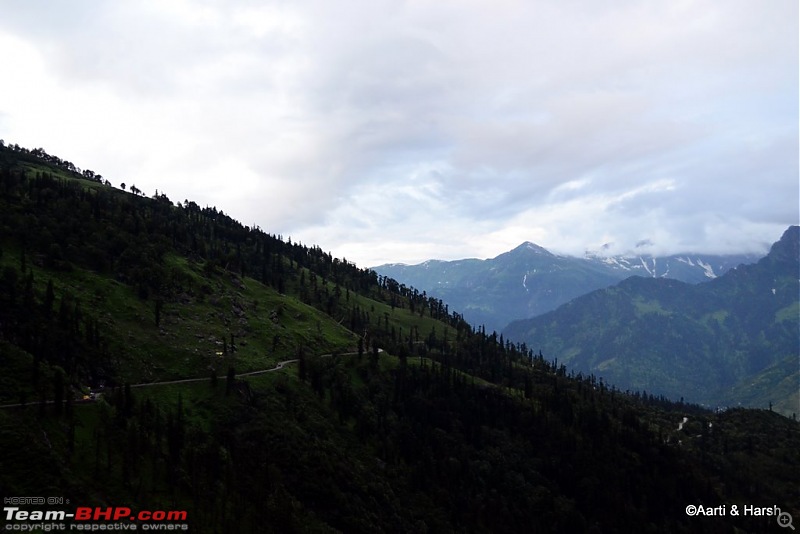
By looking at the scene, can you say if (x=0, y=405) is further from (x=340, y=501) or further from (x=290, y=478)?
(x=340, y=501)

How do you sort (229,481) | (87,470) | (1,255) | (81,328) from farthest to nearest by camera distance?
(1,255) → (81,328) → (229,481) → (87,470)

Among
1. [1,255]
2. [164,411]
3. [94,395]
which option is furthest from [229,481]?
[1,255]

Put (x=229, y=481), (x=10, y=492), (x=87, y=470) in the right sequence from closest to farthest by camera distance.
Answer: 1. (x=10, y=492)
2. (x=87, y=470)
3. (x=229, y=481)

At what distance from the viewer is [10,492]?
9738cm

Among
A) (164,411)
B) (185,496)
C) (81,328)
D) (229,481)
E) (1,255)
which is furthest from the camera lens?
(1,255)

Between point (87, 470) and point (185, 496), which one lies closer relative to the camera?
point (87, 470)

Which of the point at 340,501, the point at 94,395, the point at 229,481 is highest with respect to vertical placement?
the point at 94,395

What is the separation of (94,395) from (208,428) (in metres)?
33.3

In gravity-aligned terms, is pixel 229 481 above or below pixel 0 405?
below

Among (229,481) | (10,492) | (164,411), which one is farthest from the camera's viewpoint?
(164,411)

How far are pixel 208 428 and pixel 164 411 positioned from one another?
13921mm

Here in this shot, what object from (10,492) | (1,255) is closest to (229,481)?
(10,492)

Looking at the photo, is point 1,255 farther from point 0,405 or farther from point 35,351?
point 0,405

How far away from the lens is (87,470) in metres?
113
